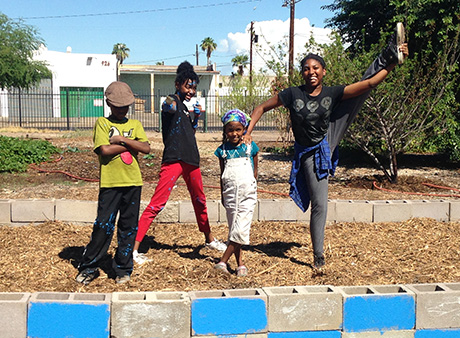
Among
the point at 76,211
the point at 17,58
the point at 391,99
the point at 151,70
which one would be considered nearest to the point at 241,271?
the point at 76,211

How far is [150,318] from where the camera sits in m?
3.54

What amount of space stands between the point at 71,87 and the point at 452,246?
126 ft

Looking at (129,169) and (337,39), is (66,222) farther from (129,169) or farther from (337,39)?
(337,39)

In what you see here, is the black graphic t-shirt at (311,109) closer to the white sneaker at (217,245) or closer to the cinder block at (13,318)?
the white sneaker at (217,245)

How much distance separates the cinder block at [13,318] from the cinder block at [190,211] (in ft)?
10.7

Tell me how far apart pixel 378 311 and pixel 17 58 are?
951 inches

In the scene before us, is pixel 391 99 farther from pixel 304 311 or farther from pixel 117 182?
pixel 304 311

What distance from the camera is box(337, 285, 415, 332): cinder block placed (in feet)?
12.3

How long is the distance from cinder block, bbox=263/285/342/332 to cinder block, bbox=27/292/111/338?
1.14m

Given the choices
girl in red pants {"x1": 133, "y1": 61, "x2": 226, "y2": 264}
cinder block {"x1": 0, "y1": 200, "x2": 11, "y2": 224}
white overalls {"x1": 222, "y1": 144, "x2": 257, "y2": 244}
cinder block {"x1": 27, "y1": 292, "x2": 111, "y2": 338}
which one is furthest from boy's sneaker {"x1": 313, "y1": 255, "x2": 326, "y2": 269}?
cinder block {"x1": 0, "y1": 200, "x2": 11, "y2": 224}

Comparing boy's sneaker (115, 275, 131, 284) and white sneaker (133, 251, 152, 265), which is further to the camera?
white sneaker (133, 251, 152, 265)

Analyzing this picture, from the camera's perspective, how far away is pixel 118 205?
4.55m

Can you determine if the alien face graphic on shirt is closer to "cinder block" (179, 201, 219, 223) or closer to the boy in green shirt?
the boy in green shirt

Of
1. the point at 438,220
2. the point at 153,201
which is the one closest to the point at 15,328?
the point at 153,201
